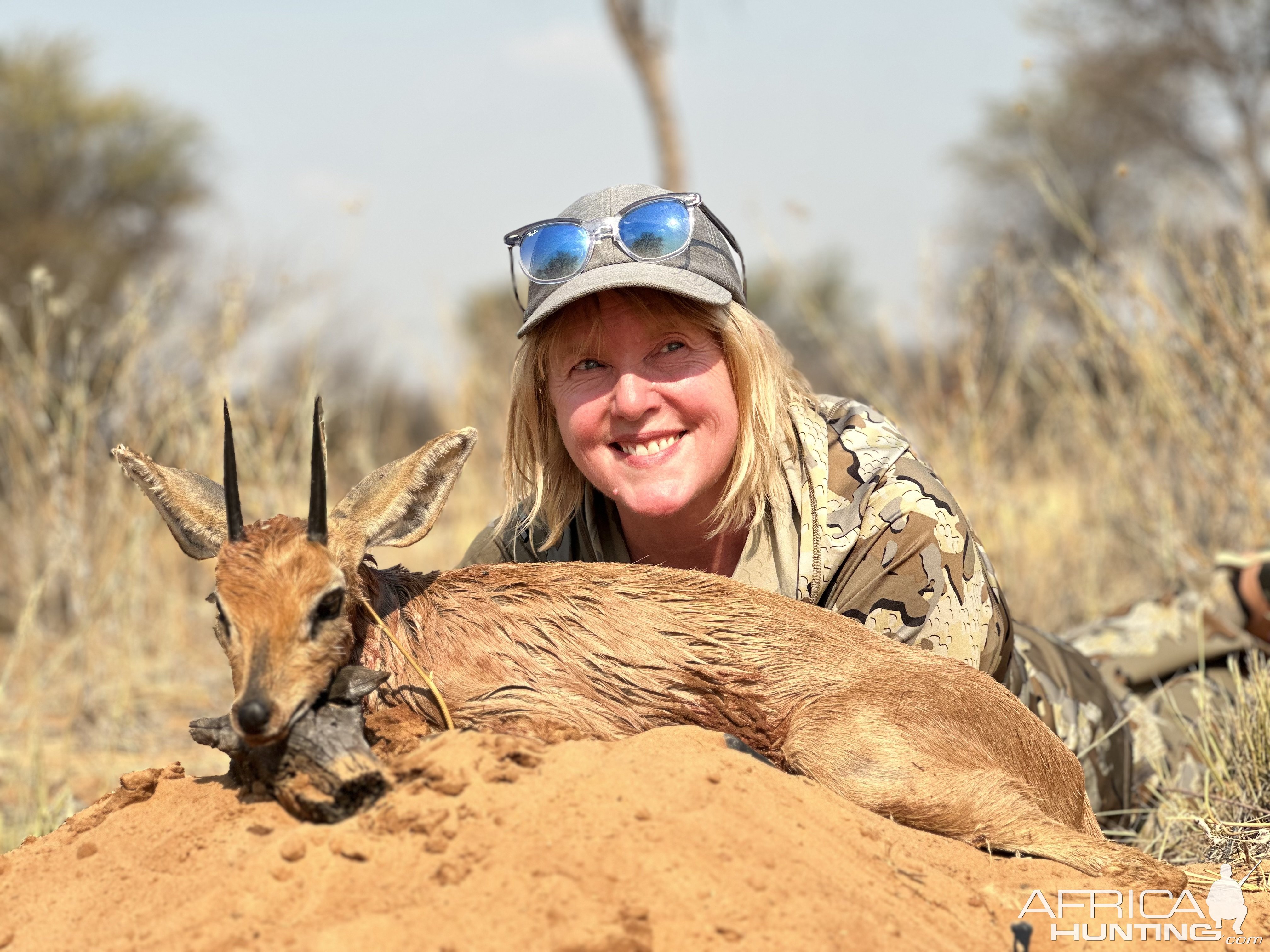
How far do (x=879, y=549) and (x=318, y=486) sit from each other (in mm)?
2048

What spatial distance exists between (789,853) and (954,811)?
0.76m

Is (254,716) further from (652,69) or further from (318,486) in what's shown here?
(652,69)

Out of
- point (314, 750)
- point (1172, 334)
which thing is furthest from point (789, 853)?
point (1172, 334)

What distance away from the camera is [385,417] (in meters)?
19.8

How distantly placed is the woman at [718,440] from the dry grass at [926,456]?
2.64 metres

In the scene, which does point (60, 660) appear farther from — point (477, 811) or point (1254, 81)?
point (1254, 81)

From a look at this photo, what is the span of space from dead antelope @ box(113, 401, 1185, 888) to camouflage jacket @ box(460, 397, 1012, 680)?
1.50 feet

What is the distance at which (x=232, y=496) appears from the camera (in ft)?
10.5

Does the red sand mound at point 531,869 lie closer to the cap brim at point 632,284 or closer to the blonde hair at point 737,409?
the blonde hair at point 737,409

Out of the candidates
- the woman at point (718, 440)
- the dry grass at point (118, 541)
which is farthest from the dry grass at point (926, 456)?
the woman at point (718, 440)

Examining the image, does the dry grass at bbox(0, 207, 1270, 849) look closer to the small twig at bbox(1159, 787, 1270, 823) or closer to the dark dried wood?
the small twig at bbox(1159, 787, 1270, 823)

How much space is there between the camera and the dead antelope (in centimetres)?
320

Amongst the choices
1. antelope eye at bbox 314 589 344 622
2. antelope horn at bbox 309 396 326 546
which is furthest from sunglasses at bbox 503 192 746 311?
antelope eye at bbox 314 589 344 622

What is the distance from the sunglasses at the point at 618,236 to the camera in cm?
433
